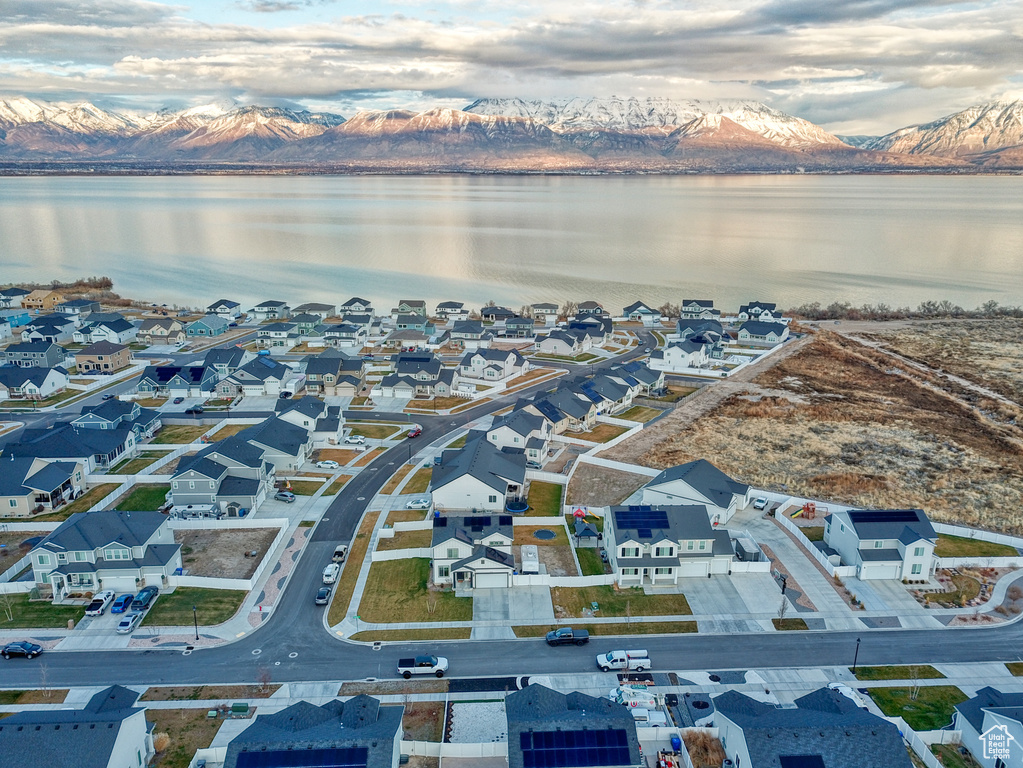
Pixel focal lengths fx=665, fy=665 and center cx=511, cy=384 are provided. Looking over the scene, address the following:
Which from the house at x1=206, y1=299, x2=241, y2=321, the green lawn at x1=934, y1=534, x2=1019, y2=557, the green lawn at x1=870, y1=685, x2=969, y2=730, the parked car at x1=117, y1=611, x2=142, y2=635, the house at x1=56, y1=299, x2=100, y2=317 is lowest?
the green lawn at x1=934, y1=534, x2=1019, y2=557

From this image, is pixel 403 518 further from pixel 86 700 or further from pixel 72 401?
pixel 72 401

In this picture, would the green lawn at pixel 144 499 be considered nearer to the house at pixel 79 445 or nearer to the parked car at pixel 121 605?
the house at pixel 79 445

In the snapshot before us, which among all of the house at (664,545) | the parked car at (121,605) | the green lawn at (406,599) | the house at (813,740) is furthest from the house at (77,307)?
the house at (813,740)

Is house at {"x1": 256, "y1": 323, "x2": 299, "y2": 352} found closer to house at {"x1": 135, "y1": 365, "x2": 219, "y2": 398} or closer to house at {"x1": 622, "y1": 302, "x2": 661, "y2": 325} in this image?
house at {"x1": 135, "y1": 365, "x2": 219, "y2": 398}

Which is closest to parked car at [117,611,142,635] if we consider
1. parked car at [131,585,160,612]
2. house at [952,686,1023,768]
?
parked car at [131,585,160,612]

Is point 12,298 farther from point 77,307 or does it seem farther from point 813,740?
point 813,740

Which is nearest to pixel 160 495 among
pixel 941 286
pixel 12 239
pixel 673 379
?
pixel 673 379
